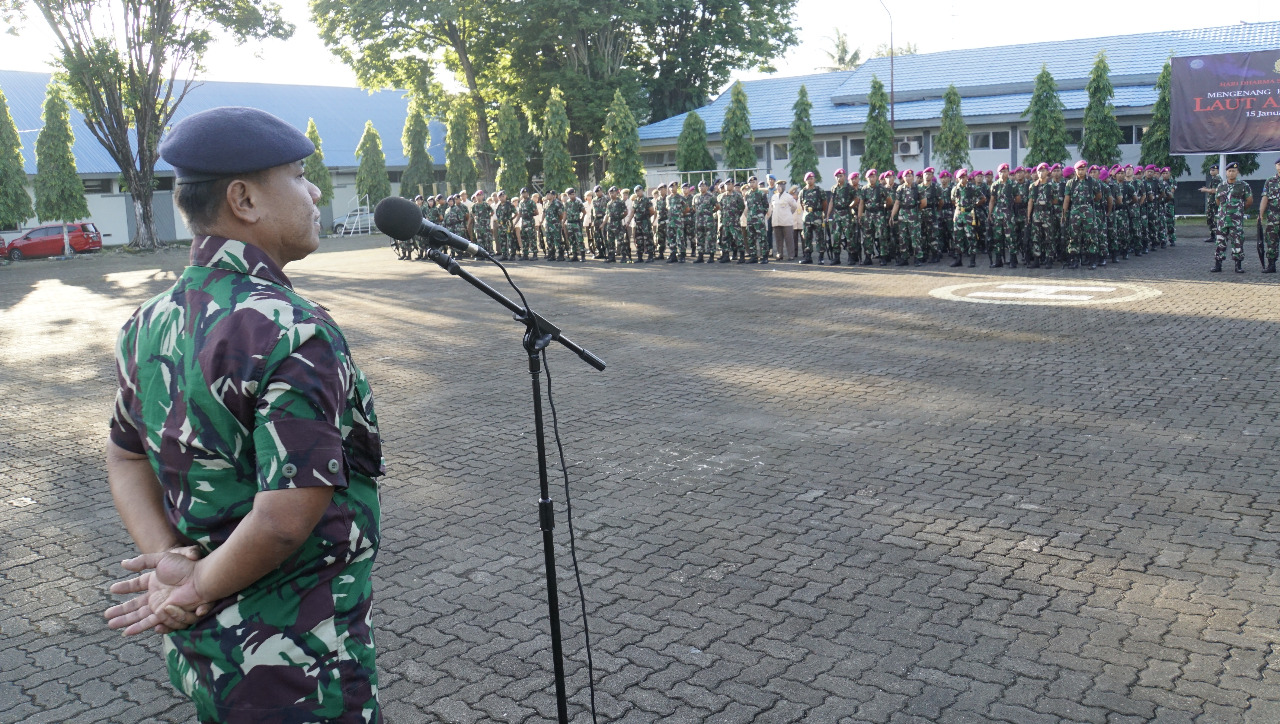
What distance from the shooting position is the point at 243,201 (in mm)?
1981

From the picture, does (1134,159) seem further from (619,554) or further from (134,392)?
(134,392)

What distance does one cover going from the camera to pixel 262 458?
71.1 inches

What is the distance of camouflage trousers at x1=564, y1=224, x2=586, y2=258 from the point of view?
25656 millimetres

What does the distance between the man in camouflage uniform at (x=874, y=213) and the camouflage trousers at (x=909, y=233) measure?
323 mm

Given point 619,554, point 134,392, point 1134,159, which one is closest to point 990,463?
point 619,554

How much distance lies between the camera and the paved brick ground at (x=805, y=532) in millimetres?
3893

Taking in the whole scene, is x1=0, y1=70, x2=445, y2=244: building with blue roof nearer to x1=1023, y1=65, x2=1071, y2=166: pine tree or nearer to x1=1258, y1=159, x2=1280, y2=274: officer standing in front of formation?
x1=1023, y1=65, x2=1071, y2=166: pine tree

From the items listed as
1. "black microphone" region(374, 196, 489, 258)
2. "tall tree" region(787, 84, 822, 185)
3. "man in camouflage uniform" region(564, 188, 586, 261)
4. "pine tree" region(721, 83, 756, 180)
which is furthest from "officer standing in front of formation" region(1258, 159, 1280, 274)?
"tall tree" region(787, 84, 822, 185)

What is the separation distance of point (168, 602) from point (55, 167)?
149 feet

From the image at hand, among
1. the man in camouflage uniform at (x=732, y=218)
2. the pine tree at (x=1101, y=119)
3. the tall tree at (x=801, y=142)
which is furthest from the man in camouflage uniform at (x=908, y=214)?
the tall tree at (x=801, y=142)

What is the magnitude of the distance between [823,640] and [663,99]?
4666 centimetres

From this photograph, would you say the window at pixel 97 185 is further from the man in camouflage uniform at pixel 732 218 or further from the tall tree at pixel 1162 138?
the tall tree at pixel 1162 138

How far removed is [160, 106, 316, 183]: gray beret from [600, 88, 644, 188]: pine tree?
117 feet

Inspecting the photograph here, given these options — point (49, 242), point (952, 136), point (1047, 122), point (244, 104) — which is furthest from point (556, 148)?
point (244, 104)
